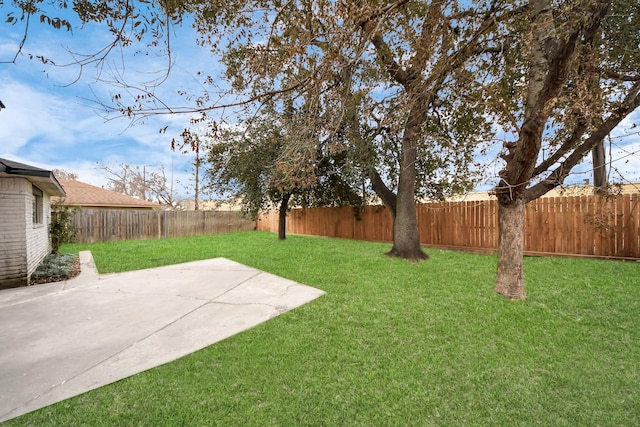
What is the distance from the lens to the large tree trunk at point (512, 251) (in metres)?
4.26

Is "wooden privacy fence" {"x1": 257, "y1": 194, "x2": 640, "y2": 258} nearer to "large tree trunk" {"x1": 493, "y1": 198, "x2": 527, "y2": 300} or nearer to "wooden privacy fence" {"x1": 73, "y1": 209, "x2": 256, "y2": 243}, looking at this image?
"large tree trunk" {"x1": 493, "y1": 198, "x2": 527, "y2": 300}

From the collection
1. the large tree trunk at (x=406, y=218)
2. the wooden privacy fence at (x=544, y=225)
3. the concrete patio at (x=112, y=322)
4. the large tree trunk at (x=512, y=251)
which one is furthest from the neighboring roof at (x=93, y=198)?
the large tree trunk at (x=512, y=251)

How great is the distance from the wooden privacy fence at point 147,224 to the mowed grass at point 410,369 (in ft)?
41.4

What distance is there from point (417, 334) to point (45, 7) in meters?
4.42

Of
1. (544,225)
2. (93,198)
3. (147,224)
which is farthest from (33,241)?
(544,225)

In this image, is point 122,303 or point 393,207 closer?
point 122,303

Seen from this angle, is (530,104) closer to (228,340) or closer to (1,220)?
(228,340)

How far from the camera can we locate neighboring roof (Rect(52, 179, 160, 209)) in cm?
1441

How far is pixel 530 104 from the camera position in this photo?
3.95 metres

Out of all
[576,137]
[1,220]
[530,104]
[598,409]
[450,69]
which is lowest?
[598,409]

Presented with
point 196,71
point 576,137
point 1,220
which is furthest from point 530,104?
point 1,220

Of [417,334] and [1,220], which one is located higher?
[1,220]

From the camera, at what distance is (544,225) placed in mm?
7199

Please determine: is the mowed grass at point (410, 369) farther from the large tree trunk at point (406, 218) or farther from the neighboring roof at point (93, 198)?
the neighboring roof at point (93, 198)
